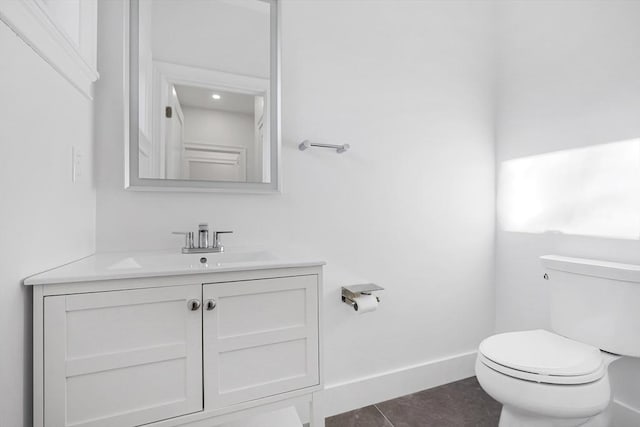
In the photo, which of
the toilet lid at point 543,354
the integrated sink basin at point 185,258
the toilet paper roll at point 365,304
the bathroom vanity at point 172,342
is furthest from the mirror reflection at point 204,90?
the toilet lid at point 543,354

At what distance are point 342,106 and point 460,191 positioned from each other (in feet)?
3.08

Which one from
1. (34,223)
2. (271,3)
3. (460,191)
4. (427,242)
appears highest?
(271,3)

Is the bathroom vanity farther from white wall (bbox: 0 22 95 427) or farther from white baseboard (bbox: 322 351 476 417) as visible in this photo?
white baseboard (bbox: 322 351 476 417)

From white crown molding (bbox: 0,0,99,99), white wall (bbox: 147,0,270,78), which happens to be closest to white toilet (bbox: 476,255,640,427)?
white wall (bbox: 147,0,270,78)

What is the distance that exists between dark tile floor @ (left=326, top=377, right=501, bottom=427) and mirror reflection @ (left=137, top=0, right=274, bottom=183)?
4.22 feet

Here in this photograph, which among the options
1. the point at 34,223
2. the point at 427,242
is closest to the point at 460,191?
the point at 427,242

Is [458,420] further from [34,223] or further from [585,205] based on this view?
[34,223]

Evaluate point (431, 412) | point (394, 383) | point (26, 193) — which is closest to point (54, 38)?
point (26, 193)

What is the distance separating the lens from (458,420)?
1.57 metres

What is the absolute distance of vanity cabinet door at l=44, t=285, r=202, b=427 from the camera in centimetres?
82

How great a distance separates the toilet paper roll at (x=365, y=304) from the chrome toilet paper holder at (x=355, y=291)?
0.01 m

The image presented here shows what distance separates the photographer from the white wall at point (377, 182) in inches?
53.4

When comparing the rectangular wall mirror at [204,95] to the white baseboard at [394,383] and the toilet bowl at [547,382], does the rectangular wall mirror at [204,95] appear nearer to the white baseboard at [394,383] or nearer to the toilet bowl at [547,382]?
the white baseboard at [394,383]

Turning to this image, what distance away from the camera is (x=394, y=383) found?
1.77 metres
